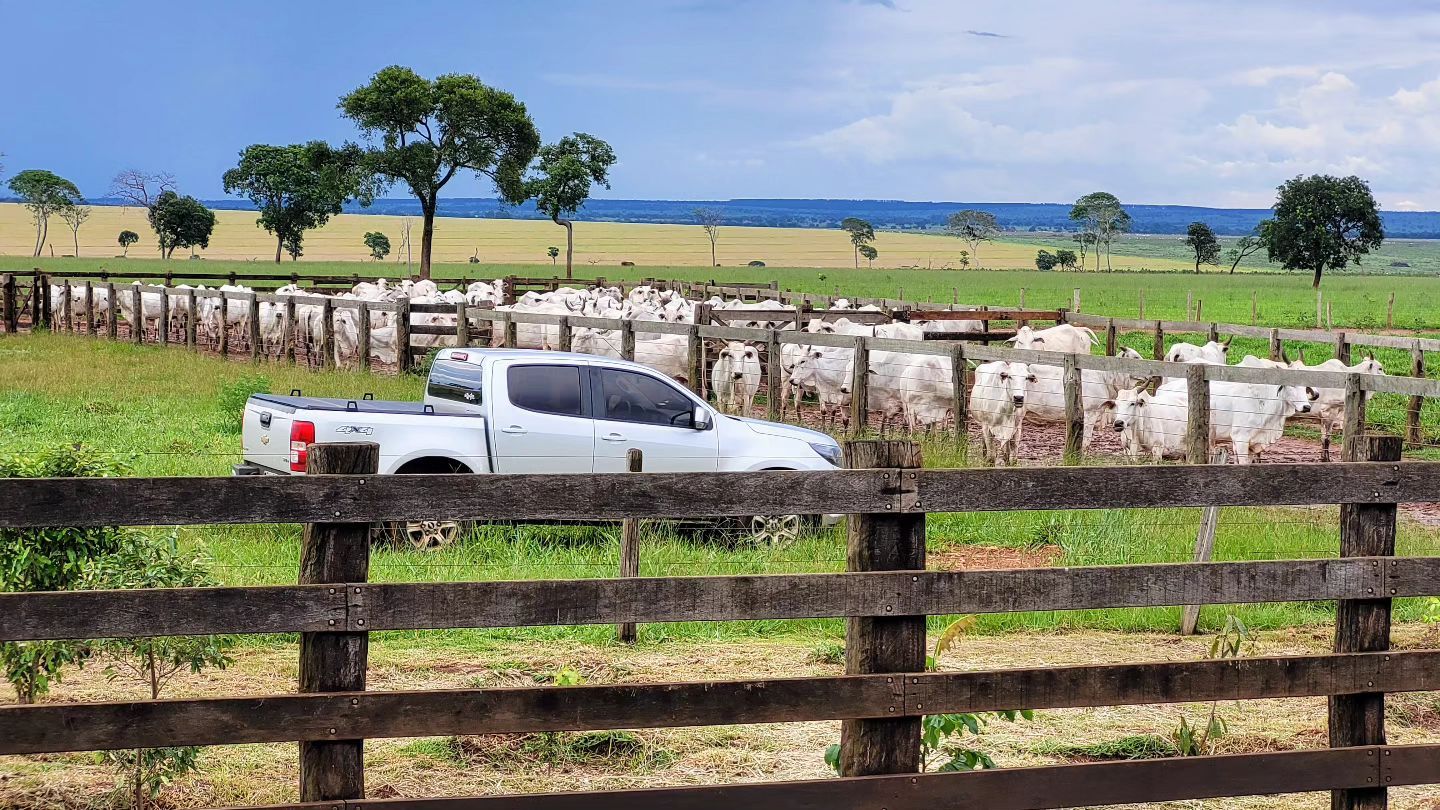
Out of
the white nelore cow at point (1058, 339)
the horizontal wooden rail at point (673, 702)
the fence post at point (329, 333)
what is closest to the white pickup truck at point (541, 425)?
the horizontal wooden rail at point (673, 702)

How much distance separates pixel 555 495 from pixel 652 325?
16786mm

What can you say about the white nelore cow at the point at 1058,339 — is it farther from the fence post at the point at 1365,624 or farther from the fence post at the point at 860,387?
the fence post at the point at 1365,624

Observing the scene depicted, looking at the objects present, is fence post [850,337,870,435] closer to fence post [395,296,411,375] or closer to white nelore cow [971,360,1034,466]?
white nelore cow [971,360,1034,466]

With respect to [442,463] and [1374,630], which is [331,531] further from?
[442,463]

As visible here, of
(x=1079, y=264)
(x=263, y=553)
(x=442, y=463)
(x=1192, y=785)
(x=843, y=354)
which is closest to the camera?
(x=1192, y=785)

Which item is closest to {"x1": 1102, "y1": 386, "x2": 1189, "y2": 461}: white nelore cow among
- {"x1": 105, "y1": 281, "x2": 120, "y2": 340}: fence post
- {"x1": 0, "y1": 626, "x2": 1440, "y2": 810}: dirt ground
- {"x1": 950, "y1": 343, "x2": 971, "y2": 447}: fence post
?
{"x1": 950, "y1": 343, "x2": 971, "y2": 447}: fence post

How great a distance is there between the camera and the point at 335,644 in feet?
15.8

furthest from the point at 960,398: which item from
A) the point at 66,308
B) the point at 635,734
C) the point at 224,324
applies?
the point at 66,308

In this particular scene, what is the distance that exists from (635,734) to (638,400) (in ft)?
18.6

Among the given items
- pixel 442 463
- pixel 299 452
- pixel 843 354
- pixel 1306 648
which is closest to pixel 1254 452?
pixel 843 354

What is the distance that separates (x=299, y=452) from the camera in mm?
11336

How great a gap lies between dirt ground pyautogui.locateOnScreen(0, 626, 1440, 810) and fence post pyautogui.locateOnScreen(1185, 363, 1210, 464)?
15.5 feet

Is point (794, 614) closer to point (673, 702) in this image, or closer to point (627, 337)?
point (673, 702)

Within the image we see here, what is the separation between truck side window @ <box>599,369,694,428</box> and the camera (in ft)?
42.0
